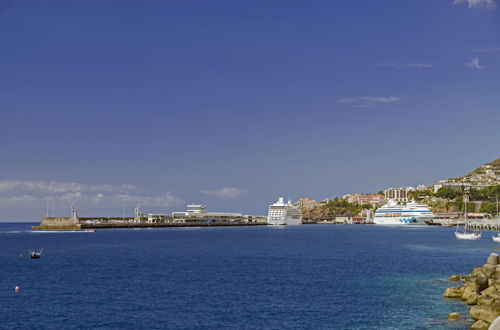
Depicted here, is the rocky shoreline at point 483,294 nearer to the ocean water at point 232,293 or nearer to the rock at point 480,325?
the rock at point 480,325

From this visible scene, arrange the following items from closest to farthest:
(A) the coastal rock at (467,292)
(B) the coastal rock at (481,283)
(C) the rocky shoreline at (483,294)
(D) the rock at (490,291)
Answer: (C) the rocky shoreline at (483,294), (D) the rock at (490,291), (A) the coastal rock at (467,292), (B) the coastal rock at (481,283)

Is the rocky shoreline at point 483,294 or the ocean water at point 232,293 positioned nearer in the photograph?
the rocky shoreline at point 483,294

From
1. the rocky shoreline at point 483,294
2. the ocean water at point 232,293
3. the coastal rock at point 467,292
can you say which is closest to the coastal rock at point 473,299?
the rocky shoreline at point 483,294

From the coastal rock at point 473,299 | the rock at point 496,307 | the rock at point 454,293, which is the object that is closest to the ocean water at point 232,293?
the coastal rock at point 473,299

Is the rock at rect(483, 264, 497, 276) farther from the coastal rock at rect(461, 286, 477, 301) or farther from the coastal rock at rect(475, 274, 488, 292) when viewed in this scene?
the coastal rock at rect(461, 286, 477, 301)

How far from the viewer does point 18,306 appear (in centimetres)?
3956

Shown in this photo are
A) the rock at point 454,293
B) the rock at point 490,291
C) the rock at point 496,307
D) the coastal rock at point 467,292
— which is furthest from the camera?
the rock at point 454,293

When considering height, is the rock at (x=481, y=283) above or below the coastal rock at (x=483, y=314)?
above

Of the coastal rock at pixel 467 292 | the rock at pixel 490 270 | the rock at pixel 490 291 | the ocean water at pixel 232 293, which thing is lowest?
the ocean water at pixel 232 293

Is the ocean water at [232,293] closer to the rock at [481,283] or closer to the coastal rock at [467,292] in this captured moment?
the coastal rock at [467,292]

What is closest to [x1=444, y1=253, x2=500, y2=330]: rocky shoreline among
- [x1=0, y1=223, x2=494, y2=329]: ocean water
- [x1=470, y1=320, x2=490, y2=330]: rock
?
[x1=470, y1=320, x2=490, y2=330]: rock

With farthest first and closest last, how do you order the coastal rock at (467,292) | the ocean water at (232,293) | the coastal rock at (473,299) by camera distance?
the coastal rock at (467,292), the coastal rock at (473,299), the ocean water at (232,293)

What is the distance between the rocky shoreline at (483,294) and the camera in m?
30.2

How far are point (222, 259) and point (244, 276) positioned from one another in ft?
64.4
